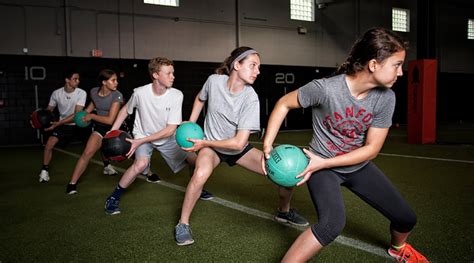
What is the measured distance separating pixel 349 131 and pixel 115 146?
8.09 feet

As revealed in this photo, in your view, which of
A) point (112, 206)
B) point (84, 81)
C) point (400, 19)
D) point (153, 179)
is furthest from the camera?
point (400, 19)

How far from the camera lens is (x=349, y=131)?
2.57m

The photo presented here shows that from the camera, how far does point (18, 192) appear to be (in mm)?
5590

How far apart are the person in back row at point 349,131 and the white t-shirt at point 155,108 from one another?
81.0 inches

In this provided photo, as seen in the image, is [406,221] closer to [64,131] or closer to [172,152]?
[172,152]

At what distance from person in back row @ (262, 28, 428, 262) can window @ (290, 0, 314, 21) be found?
14755mm

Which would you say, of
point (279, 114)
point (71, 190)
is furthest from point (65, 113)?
point (279, 114)

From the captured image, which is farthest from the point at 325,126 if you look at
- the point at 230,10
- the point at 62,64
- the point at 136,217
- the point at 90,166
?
the point at 230,10

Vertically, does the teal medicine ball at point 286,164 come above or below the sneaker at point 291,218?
above

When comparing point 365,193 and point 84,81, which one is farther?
point 84,81

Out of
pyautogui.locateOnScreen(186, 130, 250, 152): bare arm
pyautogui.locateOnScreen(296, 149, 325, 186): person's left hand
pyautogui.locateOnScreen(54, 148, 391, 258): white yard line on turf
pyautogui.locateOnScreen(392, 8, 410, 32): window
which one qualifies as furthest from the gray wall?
pyautogui.locateOnScreen(296, 149, 325, 186): person's left hand

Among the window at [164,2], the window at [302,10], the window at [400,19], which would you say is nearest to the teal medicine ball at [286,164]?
the window at [164,2]

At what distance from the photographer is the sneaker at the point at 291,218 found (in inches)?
153

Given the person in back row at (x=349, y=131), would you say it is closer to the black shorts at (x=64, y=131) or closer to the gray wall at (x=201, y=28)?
the black shorts at (x=64, y=131)
